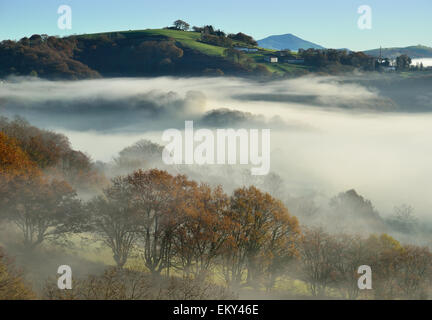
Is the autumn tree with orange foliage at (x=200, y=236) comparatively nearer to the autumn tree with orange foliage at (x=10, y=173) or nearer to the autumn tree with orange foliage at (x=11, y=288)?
the autumn tree with orange foliage at (x=11, y=288)

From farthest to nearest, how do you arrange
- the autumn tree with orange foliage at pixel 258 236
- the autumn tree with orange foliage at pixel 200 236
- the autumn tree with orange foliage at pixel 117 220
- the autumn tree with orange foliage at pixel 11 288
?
the autumn tree with orange foliage at pixel 258 236, the autumn tree with orange foliage at pixel 117 220, the autumn tree with orange foliage at pixel 200 236, the autumn tree with orange foliage at pixel 11 288

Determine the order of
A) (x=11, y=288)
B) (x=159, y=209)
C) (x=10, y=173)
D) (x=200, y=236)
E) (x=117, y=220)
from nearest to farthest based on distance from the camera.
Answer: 1. (x=11, y=288)
2. (x=200, y=236)
3. (x=159, y=209)
4. (x=117, y=220)
5. (x=10, y=173)

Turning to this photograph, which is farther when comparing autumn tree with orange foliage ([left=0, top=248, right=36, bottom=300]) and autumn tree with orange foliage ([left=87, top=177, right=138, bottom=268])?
autumn tree with orange foliage ([left=87, top=177, right=138, bottom=268])

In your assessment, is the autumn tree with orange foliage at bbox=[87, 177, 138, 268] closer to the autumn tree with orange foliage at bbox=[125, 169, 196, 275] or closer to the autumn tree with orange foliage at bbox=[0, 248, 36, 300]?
the autumn tree with orange foliage at bbox=[125, 169, 196, 275]

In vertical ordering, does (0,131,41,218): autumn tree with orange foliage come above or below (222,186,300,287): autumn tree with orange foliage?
above

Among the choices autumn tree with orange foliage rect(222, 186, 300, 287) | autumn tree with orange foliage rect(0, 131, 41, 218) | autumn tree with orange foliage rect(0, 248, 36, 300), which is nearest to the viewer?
autumn tree with orange foliage rect(0, 248, 36, 300)

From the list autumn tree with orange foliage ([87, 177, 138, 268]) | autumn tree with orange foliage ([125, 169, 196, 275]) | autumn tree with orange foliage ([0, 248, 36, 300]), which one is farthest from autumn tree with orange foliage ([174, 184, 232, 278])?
autumn tree with orange foliage ([0, 248, 36, 300])

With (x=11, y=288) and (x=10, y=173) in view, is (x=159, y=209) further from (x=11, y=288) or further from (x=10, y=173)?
(x=11, y=288)

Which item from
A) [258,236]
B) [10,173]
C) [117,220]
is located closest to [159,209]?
[117,220]

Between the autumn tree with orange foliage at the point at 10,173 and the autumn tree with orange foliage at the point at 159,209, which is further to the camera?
the autumn tree with orange foliage at the point at 10,173

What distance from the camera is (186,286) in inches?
1123

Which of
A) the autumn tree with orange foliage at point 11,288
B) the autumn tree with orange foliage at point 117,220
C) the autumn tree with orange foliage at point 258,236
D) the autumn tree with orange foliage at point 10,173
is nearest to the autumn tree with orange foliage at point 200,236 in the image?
the autumn tree with orange foliage at point 258,236

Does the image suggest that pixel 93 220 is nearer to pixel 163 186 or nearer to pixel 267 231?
pixel 163 186
